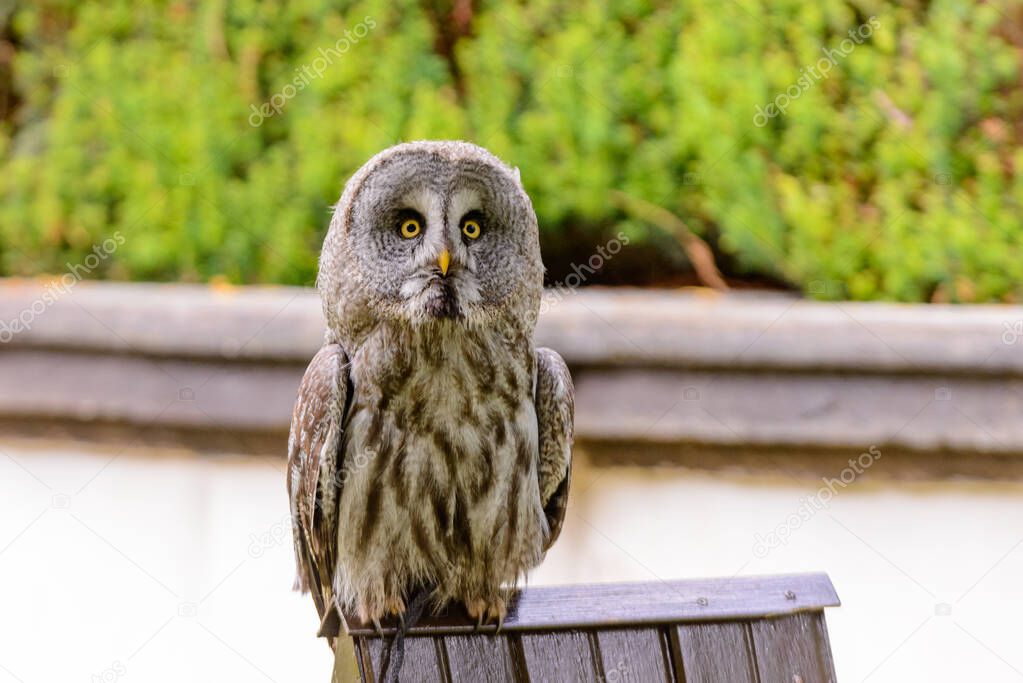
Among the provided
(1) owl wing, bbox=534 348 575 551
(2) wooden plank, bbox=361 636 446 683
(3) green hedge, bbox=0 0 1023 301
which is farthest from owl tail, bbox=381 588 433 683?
(3) green hedge, bbox=0 0 1023 301

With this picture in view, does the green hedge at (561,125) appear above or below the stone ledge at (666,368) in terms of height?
above

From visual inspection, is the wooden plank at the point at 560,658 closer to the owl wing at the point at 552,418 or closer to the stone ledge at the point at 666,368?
the owl wing at the point at 552,418

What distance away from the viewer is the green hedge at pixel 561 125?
4.55 m

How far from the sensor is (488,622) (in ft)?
7.25

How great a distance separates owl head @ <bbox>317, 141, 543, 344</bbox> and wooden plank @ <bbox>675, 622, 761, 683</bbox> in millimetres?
806

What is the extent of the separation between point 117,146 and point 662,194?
7.41 ft

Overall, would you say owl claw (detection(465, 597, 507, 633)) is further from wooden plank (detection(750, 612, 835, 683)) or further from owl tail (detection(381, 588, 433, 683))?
wooden plank (detection(750, 612, 835, 683))

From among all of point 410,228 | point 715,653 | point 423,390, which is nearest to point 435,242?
point 410,228

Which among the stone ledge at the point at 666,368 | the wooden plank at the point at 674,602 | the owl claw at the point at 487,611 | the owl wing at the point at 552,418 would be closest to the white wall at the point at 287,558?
the stone ledge at the point at 666,368

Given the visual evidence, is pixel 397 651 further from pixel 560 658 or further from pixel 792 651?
pixel 792 651

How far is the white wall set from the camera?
4258mm

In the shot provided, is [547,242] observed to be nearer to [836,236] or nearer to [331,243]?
[836,236]

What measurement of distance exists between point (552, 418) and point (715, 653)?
32.6 inches

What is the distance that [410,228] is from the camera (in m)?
2.54
